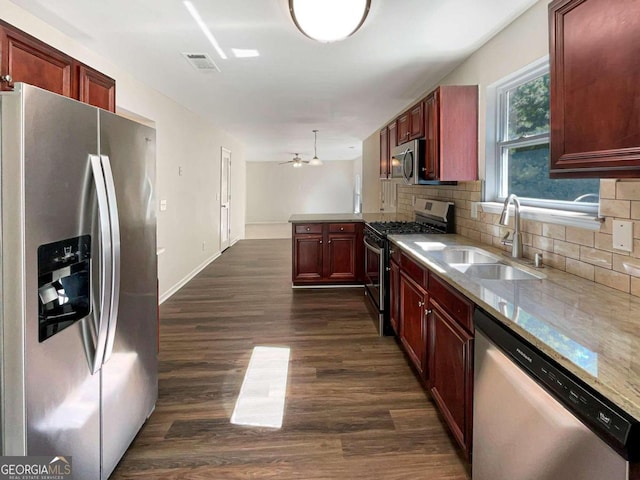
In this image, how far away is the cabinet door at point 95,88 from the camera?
2.32 m

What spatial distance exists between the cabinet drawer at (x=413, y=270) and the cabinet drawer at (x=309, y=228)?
2218mm

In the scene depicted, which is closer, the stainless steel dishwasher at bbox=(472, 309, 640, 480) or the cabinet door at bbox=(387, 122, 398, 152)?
the stainless steel dishwasher at bbox=(472, 309, 640, 480)

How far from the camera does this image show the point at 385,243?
3584mm

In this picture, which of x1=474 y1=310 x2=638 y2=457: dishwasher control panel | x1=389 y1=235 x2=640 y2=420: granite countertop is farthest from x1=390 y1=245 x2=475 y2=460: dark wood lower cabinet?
x1=474 y1=310 x2=638 y2=457: dishwasher control panel

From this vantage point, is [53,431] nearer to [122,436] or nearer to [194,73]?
[122,436]

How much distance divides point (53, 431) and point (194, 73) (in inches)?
127

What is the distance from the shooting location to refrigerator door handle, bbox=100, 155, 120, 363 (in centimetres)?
167

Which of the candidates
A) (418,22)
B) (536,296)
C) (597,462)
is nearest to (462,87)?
(418,22)

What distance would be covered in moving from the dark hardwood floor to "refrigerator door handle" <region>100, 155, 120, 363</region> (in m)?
0.67

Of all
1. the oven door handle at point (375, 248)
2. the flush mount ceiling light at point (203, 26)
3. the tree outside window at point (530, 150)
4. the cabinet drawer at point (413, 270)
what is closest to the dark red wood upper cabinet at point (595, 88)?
the tree outside window at point (530, 150)

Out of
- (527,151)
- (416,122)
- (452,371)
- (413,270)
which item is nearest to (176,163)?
(416,122)

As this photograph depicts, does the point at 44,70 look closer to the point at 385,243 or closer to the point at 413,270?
the point at 413,270

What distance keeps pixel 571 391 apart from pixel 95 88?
2.76m

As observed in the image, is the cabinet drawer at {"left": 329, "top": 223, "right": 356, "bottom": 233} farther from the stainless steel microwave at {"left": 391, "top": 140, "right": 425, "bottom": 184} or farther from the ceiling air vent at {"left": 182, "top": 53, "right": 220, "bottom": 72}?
the ceiling air vent at {"left": 182, "top": 53, "right": 220, "bottom": 72}
